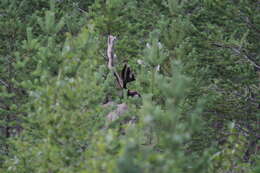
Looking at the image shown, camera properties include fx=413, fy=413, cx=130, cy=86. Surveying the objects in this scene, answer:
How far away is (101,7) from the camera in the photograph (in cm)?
1144

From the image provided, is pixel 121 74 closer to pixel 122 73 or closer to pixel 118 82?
pixel 122 73

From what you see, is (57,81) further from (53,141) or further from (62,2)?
(62,2)

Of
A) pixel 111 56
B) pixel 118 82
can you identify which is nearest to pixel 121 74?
pixel 118 82

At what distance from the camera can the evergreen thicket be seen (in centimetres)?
582

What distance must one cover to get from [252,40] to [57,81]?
790 centimetres

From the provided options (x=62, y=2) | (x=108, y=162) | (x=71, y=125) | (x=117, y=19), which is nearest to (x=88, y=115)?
(x=71, y=125)

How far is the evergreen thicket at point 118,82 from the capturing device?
19.1 feet

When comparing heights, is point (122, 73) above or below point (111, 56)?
below

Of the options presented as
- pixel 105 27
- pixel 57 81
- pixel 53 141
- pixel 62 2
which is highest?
pixel 62 2

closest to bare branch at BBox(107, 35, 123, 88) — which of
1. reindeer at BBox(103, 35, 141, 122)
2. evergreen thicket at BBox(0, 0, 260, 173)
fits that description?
reindeer at BBox(103, 35, 141, 122)

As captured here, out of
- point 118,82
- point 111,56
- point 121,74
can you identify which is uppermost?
point 111,56

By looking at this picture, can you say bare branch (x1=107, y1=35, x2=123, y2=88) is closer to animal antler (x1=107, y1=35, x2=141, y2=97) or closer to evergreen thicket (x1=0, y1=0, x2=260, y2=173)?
animal antler (x1=107, y1=35, x2=141, y2=97)

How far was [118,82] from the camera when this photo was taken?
33.2 ft

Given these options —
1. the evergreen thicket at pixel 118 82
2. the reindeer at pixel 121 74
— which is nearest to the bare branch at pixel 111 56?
the reindeer at pixel 121 74
